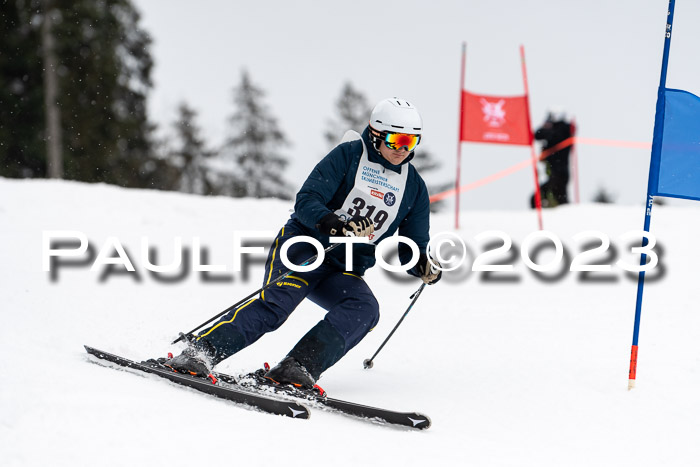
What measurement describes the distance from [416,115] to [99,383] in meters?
2.23

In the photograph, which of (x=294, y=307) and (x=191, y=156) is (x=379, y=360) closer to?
(x=294, y=307)

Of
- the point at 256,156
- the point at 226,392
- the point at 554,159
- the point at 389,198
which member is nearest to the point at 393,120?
the point at 389,198

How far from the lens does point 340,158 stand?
13.0ft

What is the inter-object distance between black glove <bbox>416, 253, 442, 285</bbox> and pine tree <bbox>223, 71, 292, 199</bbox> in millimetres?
27408

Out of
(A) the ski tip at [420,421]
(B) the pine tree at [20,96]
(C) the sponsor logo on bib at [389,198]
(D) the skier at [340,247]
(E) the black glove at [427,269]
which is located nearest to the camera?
(A) the ski tip at [420,421]

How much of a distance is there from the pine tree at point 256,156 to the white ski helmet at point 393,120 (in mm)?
27552

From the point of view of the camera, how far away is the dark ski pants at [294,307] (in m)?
3.62

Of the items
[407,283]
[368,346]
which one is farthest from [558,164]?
[368,346]

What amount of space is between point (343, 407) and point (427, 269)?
1109 mm

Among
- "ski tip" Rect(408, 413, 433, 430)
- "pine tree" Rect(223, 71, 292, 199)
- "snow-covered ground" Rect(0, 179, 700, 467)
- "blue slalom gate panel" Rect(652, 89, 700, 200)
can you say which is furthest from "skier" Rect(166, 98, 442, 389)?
"pine tree" Rect(223, 71, 292, 199)

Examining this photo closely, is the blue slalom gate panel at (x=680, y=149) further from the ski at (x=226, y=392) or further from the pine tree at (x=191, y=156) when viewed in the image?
the pine tree at (x=191, y=156)

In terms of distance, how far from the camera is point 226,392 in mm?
3264

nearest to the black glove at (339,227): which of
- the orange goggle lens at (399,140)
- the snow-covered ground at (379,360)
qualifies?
the orange goggle lens at (399,140)

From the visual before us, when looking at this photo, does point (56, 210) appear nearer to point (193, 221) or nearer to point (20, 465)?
point (193, 221)
